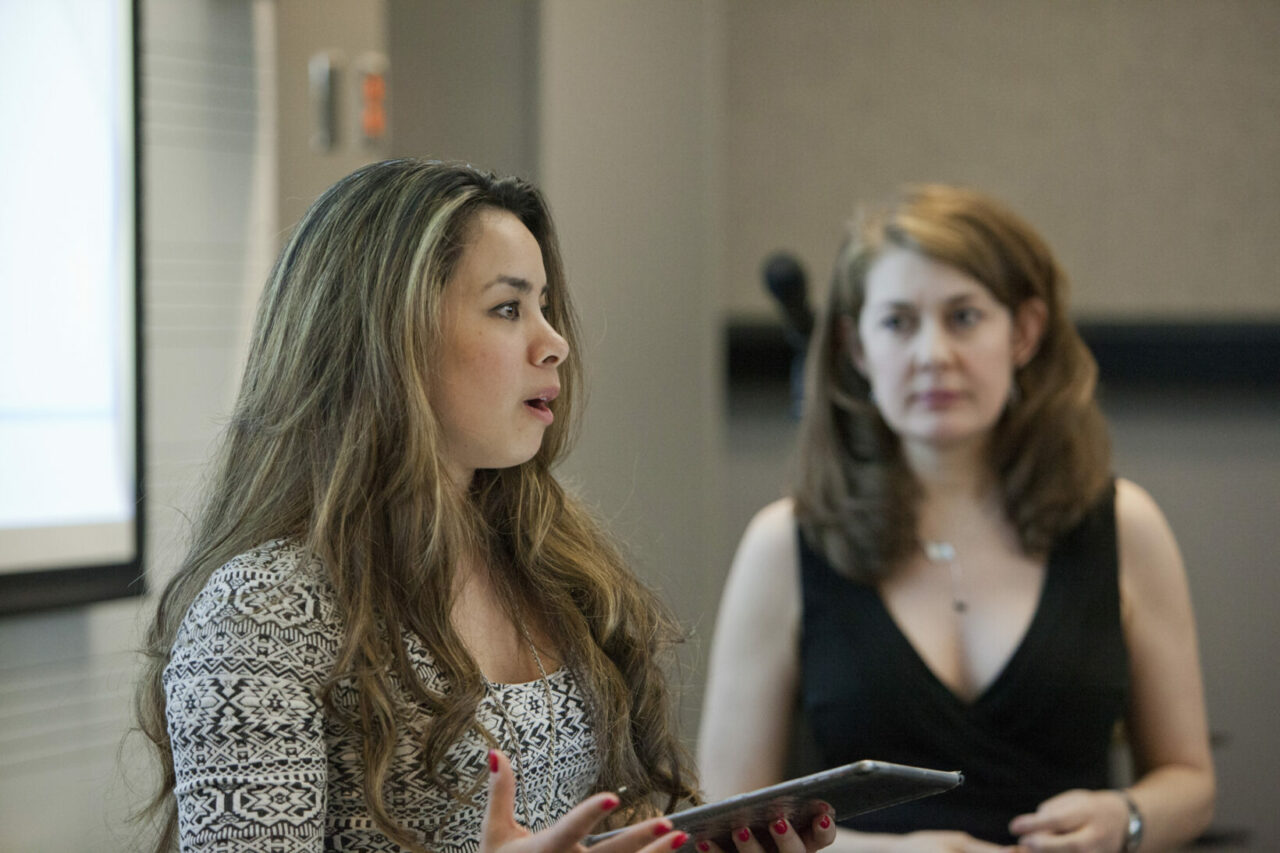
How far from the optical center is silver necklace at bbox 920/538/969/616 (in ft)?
6.36

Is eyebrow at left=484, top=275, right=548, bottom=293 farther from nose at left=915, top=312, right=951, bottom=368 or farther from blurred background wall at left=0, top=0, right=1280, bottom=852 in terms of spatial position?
nose at left=915, top=312, right=951, bottom=368

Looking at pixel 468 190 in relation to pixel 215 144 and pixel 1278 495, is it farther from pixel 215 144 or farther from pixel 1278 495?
pixel 1278 495

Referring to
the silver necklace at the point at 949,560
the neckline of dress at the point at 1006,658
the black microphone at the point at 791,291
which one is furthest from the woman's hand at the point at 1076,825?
the black microphone at the point at 791,291

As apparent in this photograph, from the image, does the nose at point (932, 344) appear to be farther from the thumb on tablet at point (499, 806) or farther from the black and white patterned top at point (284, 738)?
the thumb on tablet at point (499, 806)

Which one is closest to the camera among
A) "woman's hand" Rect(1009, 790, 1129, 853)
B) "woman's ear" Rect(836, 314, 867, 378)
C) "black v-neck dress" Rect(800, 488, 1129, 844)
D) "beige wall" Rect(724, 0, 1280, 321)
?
"woman's hand" Rect(1009, 790, 1129, 853)

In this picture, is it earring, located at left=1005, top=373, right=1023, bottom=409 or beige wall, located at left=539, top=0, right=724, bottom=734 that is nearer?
earring, located at left=1005, top=373, right=1023, bottom=409

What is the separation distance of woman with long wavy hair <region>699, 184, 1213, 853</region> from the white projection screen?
946 mm

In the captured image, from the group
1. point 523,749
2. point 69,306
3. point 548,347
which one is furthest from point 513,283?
point 69,306

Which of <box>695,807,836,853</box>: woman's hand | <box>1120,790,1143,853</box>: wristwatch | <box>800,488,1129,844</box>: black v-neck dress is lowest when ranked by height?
<box>1120,790,1143,853</box>: wristwatch

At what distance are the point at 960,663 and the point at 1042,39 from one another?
1.97 metres

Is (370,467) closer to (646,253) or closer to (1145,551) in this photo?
(1145,551)

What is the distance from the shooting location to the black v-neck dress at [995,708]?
1.83 m

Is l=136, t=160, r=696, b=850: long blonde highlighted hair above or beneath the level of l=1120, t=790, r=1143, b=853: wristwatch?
above

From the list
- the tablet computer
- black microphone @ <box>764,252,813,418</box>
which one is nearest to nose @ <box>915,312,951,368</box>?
black microphone @ <box>764,252,813,418</box>
